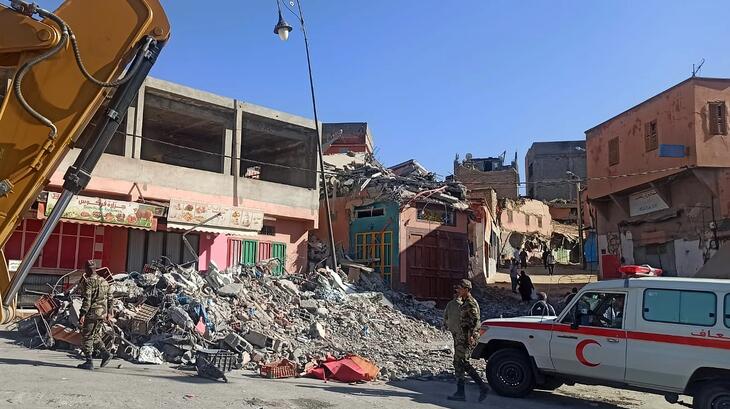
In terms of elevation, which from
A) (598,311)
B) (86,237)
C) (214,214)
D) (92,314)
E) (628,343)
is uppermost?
(214,214)

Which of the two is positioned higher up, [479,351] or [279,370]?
[479,351]

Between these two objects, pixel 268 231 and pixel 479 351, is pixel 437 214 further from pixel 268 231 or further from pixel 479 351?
pixel 479 351

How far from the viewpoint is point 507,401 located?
29.0ft

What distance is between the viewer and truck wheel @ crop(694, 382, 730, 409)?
7180 mm

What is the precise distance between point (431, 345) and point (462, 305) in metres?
6.53

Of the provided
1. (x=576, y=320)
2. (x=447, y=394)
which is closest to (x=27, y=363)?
(x=447, y=394)

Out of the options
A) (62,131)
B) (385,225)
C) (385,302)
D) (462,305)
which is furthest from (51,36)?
(385,225)

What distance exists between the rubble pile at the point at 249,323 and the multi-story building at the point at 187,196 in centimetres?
164

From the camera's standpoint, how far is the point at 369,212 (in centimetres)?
2339

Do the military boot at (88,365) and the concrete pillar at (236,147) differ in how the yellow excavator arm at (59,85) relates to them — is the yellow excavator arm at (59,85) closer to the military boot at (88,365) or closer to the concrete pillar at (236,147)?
the military boot at (88,365)

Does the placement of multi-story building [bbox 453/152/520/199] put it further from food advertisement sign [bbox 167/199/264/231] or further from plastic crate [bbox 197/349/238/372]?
plastic crate [bbox 197/349/238/372]

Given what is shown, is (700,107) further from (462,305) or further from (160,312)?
(160,312)

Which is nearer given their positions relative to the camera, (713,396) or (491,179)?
(713,396)

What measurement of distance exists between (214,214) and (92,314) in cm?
1014
